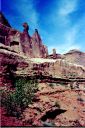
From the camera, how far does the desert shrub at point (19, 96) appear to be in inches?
877

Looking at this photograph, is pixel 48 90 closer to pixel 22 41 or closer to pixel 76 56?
pixel 22 41

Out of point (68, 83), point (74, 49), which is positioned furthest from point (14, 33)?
point (68, 83)

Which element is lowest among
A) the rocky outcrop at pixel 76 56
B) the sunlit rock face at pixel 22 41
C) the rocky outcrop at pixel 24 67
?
the rocky outcrop at pixel 24 67

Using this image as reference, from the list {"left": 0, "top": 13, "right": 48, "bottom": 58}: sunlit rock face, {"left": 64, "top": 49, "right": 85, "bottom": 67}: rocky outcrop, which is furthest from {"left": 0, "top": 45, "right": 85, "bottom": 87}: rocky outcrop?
{"left": 64, "top": 49, "right": 85, "bottom": 67}: rocky outcrop

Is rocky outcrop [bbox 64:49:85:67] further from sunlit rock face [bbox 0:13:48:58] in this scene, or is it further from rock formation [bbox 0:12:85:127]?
rock formation [bbox 0:12:85:127]

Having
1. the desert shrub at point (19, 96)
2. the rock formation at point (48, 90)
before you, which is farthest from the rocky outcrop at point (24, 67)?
the desert shrub at point (19, 96)

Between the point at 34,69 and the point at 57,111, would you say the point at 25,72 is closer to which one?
the point at 34,69

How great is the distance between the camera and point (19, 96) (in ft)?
78.6

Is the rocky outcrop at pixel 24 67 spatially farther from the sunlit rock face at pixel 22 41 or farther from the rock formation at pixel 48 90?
the sunlit rock face at pixel 22 41

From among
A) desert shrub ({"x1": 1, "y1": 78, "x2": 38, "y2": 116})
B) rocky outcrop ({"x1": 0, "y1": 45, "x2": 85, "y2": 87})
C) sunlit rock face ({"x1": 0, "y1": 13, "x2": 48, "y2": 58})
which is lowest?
desert shrub ({"x1": 1, "y1": 78, "x2": 38, "y2": 116})

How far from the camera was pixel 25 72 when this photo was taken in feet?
90.7

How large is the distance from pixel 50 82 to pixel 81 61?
50.1m

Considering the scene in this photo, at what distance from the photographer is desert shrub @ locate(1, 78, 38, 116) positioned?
22.3 meters


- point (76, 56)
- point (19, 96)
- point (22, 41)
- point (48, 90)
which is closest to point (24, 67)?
point (48, 90)
